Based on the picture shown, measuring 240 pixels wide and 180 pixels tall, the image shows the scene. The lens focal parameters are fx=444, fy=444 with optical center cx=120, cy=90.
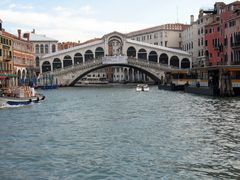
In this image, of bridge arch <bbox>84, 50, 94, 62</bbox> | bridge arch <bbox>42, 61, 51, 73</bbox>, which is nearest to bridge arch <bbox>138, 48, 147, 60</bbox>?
bridge arch <bbox>84, 50, 94, 62</bbox>

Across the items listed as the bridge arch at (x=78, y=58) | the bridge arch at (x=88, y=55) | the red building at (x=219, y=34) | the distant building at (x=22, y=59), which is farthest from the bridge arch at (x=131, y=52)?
the distant building at (x=22, y=59)

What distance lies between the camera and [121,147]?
12.0 metres

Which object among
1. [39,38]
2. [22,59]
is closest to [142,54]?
[22,59]

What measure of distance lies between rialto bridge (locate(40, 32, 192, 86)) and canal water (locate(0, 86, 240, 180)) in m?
36.3

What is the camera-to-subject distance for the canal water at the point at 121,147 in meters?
9.56

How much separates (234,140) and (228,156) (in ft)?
7.06

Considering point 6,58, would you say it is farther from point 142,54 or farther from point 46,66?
point 142,54

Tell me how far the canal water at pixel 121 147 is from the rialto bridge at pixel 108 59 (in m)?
36.3

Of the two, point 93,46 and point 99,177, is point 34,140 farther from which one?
point 93,46

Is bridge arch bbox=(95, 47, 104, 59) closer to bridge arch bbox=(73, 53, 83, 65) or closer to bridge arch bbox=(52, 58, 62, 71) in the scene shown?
bridge arch bbox=(73, 53, 83, 65)

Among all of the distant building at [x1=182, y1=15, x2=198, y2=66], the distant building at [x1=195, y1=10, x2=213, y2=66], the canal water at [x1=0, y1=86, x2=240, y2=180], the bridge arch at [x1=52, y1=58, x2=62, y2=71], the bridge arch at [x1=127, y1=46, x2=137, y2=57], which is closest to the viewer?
the canal water at [x1=0, y1=86, x2=240, y2=180]

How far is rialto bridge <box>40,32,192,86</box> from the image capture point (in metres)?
55.6

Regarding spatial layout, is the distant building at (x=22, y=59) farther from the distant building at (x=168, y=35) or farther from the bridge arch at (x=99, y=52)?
the distant building at (x=168, y=35)

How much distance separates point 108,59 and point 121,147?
44036 mm
